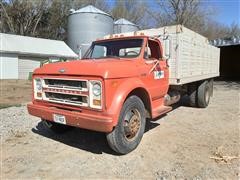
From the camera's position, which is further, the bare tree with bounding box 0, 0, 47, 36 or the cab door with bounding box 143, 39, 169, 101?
the bare tree with bounding box 0, 0, 47, 36

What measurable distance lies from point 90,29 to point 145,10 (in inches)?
751

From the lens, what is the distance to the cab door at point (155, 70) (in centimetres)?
598

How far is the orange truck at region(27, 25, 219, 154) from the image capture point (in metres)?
4.71

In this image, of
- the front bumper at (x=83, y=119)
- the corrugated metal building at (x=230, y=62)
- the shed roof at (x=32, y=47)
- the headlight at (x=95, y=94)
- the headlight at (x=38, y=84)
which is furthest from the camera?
the corrugated metal building at (x=230, y=62)

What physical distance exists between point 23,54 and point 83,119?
23.4 m

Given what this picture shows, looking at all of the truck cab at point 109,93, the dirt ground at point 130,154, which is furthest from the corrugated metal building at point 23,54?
the truck cab at point 109,93

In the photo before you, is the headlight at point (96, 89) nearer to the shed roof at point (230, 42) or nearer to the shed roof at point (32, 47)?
the shed roof at point (230, 42)

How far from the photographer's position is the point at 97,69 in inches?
187

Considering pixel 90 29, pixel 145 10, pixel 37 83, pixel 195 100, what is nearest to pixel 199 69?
pixel 195 100

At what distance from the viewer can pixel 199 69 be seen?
9445 mm

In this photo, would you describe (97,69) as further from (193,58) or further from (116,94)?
(193,58)

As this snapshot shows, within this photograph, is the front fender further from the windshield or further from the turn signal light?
the windshield

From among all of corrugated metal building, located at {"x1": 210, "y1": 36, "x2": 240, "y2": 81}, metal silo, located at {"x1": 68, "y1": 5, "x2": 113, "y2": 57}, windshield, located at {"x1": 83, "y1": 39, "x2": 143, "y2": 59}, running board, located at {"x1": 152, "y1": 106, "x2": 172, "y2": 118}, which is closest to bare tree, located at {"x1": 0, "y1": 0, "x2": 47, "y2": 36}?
metal silo, located at {"x1": 68, "y1": 5, "x2": 113, "y2": 57}

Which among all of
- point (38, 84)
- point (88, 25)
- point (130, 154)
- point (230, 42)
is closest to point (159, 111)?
point (130, 154)
